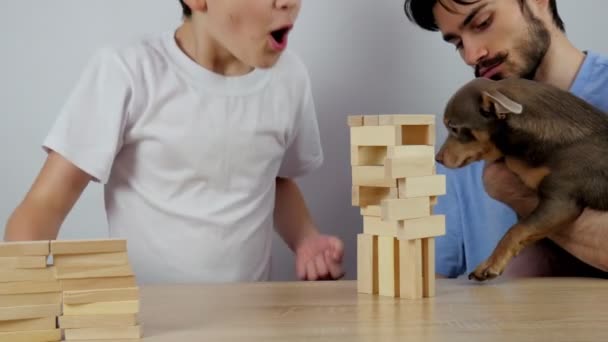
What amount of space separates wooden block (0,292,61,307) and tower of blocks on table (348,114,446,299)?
0.36 m

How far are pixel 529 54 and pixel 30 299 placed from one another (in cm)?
96

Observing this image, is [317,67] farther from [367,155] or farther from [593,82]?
[367,155]

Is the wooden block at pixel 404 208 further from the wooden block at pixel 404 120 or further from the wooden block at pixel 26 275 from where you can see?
the wooden block at pixel 26 275

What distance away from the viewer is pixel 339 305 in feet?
2.72

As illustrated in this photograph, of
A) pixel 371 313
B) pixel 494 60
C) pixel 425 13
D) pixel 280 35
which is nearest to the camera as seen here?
pixel 371 313

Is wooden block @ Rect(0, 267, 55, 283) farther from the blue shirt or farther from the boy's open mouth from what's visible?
the blue shirt

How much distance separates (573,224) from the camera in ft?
3.48

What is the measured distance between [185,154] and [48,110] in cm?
38

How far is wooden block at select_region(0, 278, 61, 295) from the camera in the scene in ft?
2.16

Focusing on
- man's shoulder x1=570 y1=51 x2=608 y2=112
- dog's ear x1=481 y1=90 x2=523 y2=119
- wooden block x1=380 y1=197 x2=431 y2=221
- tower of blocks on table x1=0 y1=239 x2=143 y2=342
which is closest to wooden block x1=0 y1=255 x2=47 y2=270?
tower of blocks on table x1=0 y1=239 x2=143 y2=342

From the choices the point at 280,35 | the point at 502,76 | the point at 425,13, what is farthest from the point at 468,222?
the point at 280,35

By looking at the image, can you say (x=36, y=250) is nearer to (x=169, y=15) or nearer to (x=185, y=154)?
(x=185, y=154)

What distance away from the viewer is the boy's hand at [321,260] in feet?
4.03

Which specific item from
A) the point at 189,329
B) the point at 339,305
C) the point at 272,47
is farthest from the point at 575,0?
the point at 189,329
